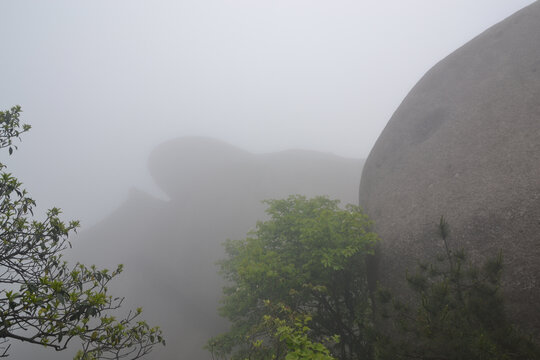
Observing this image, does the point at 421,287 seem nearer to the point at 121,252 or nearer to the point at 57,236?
the point at 57,236

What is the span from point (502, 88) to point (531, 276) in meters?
9.02

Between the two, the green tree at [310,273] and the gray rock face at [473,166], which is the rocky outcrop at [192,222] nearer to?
the green tree at [310,273]

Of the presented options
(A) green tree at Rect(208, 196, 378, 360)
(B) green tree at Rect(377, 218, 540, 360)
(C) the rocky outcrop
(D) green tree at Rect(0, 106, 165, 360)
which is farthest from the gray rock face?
(C) the rocky outcrop

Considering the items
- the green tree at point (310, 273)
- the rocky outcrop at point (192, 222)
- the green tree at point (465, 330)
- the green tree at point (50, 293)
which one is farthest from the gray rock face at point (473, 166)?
the rocky outcrop at point (192, 222)

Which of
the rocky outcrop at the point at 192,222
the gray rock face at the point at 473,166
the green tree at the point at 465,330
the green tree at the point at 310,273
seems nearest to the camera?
the green tree at the point at 465,330

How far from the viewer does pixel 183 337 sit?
29844 mm

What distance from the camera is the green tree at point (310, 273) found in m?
11.1

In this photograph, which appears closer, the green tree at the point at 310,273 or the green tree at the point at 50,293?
the green tree at the point at 50,293

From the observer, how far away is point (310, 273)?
1166cm

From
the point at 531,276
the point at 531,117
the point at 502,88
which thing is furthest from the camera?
the point at 502,88

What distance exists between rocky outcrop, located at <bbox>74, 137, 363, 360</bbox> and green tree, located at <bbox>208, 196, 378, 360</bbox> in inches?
745

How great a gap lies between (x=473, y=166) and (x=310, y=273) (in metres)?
7.93

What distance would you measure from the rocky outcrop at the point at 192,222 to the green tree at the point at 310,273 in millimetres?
18930

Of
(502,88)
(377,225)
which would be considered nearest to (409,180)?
(377,225)
